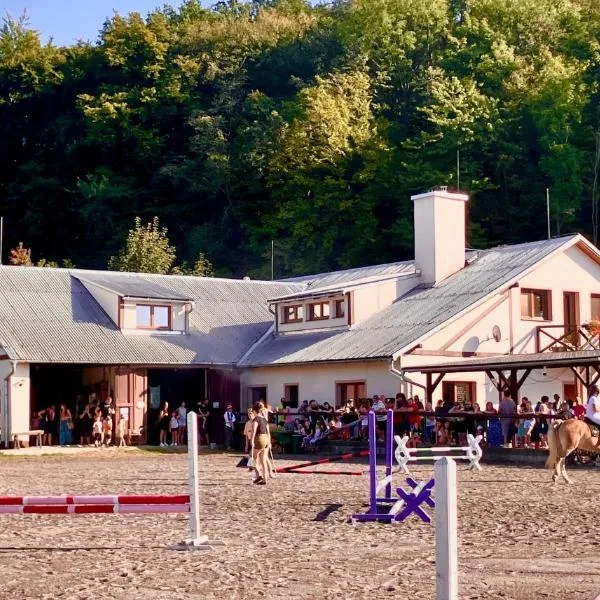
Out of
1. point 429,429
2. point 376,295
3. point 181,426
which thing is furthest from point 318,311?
point 429,429

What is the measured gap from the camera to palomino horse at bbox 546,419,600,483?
24609 millimetres

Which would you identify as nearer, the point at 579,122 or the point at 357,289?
the point at 357,289

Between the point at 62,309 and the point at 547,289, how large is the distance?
16.7 metres

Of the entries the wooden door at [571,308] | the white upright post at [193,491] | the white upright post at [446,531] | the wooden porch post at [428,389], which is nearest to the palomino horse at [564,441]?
the white upright post at [193,491]

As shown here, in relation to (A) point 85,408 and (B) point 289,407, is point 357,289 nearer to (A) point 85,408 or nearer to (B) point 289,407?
(B) point 289,407

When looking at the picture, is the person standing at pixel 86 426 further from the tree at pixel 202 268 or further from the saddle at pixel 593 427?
the tree at pixel 202 268

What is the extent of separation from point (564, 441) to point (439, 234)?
20842mm

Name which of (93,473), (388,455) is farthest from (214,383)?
(388,455)

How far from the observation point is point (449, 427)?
3572 cm

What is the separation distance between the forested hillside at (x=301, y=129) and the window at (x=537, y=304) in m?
23.9

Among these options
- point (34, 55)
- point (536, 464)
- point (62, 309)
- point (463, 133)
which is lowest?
point (536, 464)

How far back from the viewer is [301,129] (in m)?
73.4

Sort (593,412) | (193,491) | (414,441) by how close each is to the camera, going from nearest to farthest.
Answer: (193,491)
(593,412)
(414,441)

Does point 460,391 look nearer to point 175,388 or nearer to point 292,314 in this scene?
point 292,314
